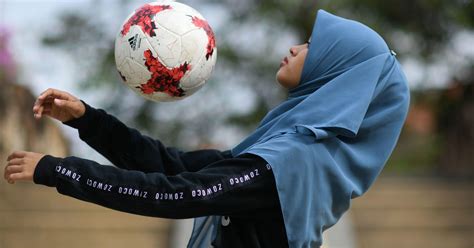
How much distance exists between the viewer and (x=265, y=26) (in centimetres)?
898

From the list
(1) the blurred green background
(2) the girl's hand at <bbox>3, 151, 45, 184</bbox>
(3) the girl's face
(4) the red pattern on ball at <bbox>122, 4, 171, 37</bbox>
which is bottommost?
(1) the blurred green background

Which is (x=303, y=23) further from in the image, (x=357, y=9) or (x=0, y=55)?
(x=0, y=55)

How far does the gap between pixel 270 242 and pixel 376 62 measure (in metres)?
0.63

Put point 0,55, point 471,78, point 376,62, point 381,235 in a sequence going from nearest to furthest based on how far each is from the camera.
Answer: point 376,62 → point 381,235 → point 0,55 → point 471,78

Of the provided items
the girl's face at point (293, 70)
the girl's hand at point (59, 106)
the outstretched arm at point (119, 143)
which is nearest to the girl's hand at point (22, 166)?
the girl's hand at point (59, 106)

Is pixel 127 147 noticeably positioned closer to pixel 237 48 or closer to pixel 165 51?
pixel 165 51

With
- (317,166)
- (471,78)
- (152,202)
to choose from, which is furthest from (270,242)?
(471,78)

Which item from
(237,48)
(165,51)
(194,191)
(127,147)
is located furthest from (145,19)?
(237,48)

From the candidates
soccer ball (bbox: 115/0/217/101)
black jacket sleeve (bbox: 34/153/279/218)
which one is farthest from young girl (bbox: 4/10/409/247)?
soccer ball (bbox: 115/0/217/101)

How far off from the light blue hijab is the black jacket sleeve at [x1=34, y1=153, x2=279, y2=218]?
91 mm

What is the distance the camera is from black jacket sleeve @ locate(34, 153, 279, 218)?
2.27 m

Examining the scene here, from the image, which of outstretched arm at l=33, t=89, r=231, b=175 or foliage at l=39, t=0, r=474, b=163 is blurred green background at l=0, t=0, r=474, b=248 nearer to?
foliage at l=39, t=0, r=474, b=163

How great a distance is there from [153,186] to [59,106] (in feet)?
1.71

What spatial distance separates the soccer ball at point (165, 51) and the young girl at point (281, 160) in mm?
232
